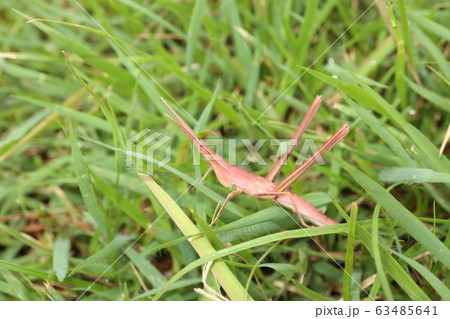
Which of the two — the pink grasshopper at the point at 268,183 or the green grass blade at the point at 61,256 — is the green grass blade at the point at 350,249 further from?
the green grass blade at the point at 61,256

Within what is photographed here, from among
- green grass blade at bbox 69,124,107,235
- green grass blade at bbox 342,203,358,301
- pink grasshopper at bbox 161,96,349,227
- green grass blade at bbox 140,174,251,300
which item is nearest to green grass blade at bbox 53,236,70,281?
green grass blade at bbox 69,124,107,235

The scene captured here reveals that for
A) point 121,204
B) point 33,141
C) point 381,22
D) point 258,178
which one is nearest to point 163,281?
point 121,204

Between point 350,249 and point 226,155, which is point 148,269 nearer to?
point 226,155

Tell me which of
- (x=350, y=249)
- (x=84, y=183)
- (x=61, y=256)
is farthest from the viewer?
(x=61, y=256)

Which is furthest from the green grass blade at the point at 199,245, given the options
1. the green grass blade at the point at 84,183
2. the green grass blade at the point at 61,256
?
the green grass blade at the point at 61,256

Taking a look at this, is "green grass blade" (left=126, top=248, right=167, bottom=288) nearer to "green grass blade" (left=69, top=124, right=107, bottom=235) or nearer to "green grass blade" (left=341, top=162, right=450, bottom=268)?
"green grass blade" (left=69, top=124, right=107, bottom=235)

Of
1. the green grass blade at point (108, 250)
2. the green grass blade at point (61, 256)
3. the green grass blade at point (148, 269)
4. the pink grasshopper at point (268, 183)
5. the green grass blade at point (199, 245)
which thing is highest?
the pink grasshopper at point (268, 183)

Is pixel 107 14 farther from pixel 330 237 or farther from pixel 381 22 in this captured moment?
pixel 330 237

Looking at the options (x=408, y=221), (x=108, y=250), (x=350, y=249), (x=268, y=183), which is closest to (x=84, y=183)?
(x=108, y=250)
